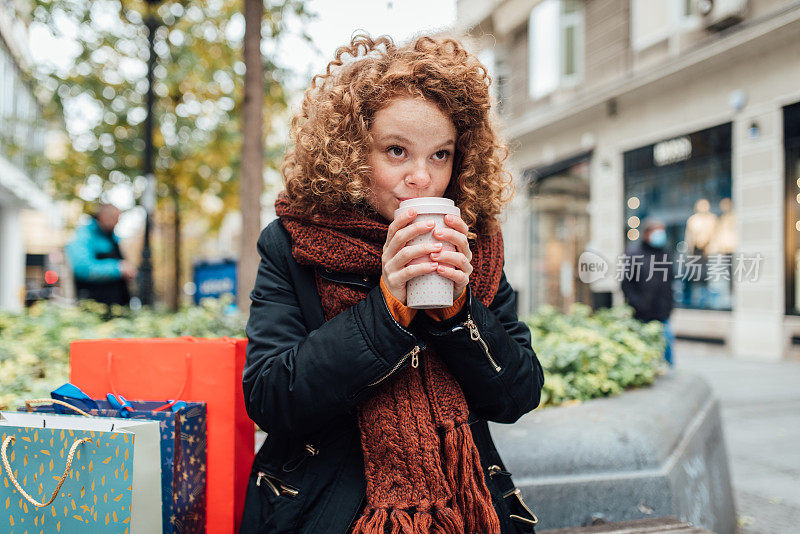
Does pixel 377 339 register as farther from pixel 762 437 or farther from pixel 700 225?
pixel 700 225

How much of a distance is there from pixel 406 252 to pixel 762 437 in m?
4.99

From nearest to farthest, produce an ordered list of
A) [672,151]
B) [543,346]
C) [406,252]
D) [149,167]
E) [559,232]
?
[406,252] < [543,346] < [672,151] < [149,167] < [559,232]

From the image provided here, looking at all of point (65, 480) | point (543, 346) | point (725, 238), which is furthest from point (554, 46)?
point (65, 480)

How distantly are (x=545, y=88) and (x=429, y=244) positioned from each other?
17.2 feet

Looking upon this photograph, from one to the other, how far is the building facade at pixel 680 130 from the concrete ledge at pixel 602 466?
724 millimetres

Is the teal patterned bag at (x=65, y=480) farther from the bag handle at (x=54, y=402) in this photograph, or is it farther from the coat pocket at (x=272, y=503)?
the coat pocket at (x=272, y=503)

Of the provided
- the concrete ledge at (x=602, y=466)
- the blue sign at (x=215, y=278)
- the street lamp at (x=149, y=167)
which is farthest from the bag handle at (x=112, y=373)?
the blue sign at (x=215, y=278)

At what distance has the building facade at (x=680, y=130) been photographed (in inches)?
110

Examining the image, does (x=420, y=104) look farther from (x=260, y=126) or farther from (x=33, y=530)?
(x=260, y=126)

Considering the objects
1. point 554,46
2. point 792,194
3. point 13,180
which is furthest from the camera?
point 13,180

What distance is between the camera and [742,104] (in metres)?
3.91

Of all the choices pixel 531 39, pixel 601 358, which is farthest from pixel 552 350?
pixel 531 39

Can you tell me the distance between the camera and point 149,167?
7980 millimetres

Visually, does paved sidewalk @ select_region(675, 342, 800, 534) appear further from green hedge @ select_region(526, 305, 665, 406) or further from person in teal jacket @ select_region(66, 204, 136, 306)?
person in teal jacket @ select_region(66, 204, 136, 306)
